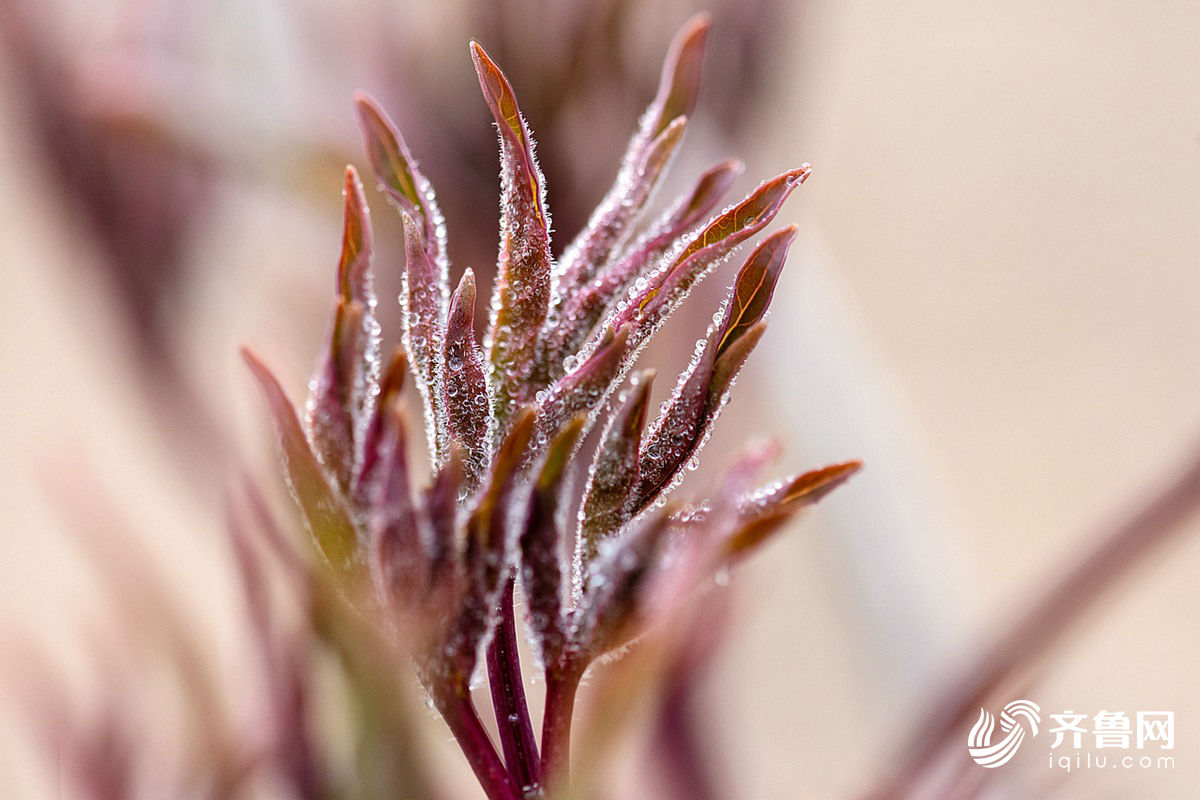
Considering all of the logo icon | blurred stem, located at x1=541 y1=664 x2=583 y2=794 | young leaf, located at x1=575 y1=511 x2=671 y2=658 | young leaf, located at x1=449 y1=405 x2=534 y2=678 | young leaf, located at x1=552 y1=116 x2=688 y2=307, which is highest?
young leaf, located at x1=552 y1=116 x2=688 y2=307

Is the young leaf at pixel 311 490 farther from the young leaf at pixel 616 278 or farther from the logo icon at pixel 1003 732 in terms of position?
the logo icon at pixel 1003 732

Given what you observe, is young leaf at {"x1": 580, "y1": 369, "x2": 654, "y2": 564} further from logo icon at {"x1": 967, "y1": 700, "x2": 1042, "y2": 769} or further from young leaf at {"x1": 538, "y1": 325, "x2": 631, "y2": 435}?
logo icon at {"x1": 967, "y1": 700, "x2": 1042, "y2": 769}

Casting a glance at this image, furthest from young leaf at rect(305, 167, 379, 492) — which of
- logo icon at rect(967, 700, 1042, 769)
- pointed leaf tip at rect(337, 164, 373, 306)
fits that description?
logo icon at rect(967, 700, 1042, 769)

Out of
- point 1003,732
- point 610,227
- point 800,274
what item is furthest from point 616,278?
point 800,274

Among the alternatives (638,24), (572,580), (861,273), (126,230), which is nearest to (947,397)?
(861,273)

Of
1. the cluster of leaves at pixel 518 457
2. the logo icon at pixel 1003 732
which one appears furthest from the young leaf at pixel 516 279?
the logo icon at pixel 1003 732
